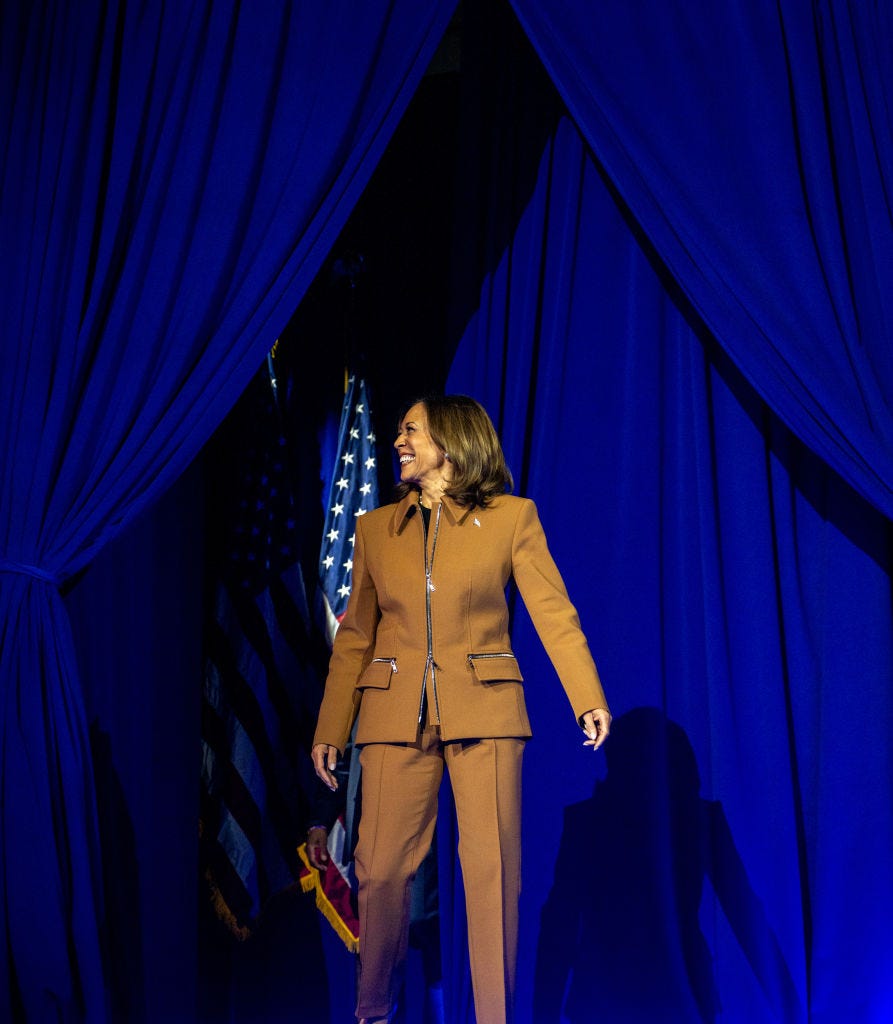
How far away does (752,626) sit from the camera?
3336 mm

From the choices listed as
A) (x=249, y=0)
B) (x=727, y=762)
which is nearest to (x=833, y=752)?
(x=727, y=762)

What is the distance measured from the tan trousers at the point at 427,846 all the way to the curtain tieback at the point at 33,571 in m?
0.88

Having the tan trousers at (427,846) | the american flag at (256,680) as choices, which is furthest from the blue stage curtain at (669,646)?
the tan trousers at (427,846)

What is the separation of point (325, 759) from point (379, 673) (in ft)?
0.91

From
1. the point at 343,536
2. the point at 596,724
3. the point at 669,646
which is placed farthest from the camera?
the point at 343,536

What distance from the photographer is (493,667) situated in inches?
106

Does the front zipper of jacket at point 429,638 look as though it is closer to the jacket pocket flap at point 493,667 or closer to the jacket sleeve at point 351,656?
the jacket pocket flap at point 493,667

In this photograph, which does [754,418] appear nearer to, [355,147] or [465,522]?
[465,522]

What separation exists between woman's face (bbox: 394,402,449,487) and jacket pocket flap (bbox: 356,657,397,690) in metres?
0.46

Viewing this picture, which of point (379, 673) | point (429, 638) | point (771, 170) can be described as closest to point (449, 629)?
point (429, 638)

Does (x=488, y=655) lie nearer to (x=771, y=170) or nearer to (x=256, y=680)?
(x=256, y=680)

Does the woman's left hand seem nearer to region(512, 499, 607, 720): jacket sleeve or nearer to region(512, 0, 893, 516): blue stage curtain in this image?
region(512, 499, 607, 720): jacket sleeve

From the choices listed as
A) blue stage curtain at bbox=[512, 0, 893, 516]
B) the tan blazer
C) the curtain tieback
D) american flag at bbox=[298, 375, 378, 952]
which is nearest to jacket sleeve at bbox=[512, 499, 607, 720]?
the tan blazer

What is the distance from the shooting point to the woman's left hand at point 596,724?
2.64 m
